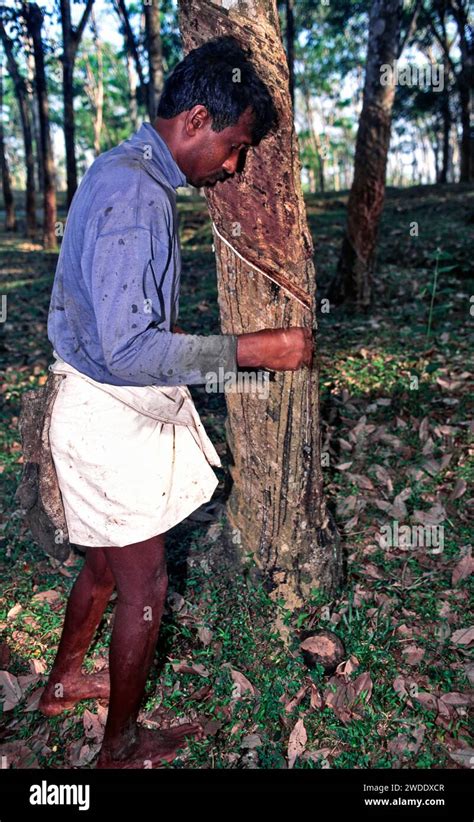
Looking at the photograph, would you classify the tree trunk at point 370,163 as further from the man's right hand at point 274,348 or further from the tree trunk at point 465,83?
the tree trunk at point 465,83

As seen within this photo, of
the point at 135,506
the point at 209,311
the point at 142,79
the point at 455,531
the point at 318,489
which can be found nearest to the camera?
the point at 135,506

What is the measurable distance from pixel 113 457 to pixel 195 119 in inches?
43.2

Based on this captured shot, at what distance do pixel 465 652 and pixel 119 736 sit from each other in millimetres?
1593

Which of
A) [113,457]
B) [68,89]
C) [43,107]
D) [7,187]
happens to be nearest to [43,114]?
[43,107]

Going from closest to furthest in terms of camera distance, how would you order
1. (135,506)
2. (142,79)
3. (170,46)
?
1. (135,506)
2. (142,79)
3. (170,46)

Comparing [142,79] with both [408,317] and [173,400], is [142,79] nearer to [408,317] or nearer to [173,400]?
[408,317]

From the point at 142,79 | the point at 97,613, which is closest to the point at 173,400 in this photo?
the point at 97,613

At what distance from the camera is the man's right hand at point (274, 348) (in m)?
2.01

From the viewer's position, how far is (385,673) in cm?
279

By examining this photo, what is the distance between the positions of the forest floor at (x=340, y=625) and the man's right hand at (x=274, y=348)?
1470mm

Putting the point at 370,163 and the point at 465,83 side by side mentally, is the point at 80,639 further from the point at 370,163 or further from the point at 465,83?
the point at 465,83

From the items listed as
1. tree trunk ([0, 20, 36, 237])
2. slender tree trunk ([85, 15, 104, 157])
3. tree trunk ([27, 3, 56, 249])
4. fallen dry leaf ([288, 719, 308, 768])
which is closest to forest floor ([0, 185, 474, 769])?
fallen dry leaf ([288, 719, 308, 768])

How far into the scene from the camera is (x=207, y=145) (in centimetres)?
196

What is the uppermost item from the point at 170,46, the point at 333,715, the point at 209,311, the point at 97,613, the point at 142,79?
the point at 170,46
